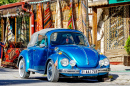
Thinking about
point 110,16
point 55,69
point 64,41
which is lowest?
point 55,69

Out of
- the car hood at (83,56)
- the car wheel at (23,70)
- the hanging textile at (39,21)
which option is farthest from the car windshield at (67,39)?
the hanging textile at (39,21)

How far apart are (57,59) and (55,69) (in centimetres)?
30

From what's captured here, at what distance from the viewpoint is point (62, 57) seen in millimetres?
9938

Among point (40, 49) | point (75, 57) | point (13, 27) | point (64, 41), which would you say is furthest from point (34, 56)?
point (13, 27)

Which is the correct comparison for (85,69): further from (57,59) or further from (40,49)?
(40,49)

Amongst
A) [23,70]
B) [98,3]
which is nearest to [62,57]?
[23,70]

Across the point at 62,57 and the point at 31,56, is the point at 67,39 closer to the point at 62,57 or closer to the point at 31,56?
the point at 62,57

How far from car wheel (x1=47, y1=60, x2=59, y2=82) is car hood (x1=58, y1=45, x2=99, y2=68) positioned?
22.4 inches

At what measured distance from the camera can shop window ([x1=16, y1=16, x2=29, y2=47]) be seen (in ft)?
89.1

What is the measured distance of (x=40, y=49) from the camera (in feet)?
37.3

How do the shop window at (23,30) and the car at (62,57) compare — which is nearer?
the car at (62,57)

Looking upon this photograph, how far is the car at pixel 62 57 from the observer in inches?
389

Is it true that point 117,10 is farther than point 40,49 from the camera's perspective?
Yes

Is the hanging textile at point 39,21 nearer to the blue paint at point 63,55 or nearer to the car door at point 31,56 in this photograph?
the blue paint at point 63,55
